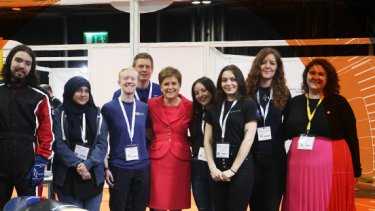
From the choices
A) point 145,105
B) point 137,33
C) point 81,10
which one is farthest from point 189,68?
point 81,10

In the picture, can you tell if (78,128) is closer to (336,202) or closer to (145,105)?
(145,105)

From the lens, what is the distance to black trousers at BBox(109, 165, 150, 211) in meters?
2.87

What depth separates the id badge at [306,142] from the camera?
8.96 ft

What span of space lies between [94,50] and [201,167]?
3249mm

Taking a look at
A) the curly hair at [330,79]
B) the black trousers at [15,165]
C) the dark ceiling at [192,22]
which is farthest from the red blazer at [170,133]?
the dark ceiling at [192,22]

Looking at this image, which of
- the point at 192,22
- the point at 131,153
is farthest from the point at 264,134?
the point at 192,22

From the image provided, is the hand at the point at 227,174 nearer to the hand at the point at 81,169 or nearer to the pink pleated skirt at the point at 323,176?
the pink pleated skirt at the point at 323,176

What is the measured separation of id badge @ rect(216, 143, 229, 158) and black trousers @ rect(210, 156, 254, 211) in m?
0.13

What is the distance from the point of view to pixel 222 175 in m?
2.66

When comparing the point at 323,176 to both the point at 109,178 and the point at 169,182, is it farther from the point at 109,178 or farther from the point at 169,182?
the point at 109,178

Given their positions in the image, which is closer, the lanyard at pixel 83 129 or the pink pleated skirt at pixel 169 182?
the lanyard at pixel 83 129

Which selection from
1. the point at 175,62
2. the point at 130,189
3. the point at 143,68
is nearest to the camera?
the point at 130,189

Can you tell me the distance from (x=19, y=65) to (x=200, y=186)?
1459 millimetres

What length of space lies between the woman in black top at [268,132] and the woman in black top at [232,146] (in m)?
0.11
